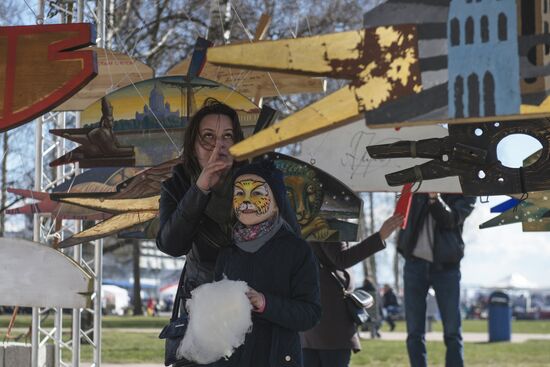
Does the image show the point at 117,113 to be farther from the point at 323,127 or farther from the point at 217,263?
the point at 323,127

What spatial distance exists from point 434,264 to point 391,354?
21.8 feet

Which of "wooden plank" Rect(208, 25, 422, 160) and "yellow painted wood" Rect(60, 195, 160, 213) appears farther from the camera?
"yellow painted wood" Rect(60, 195, 160, 213)

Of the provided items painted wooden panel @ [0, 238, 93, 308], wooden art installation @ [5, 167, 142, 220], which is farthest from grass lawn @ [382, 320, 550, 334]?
painted wooden panel @ [0, 238, 93, 308]

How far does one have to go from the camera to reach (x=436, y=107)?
10.2 ft

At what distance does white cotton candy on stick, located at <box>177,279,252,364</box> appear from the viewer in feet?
11.1

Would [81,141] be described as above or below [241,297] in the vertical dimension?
above

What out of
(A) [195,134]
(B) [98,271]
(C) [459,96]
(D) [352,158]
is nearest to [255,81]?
(D) [352,158]

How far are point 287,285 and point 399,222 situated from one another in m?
1.91

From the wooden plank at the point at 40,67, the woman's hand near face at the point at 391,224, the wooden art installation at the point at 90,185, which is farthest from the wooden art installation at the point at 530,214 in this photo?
the wooden plank at the point at 40,67

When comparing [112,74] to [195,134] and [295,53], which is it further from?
[295,53]

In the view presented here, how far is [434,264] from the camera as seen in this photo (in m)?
7.14

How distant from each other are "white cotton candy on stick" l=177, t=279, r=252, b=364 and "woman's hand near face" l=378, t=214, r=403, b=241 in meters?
2.10

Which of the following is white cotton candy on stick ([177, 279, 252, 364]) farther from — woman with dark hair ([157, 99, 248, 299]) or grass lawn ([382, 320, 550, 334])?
grass lawn ([382, 320, 550, 334])

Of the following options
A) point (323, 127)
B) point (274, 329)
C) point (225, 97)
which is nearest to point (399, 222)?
point (225, 97)
